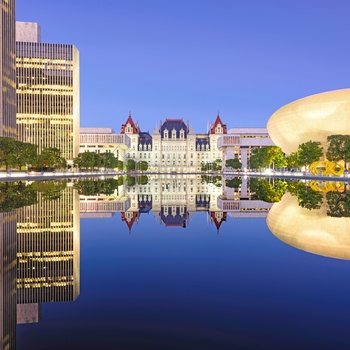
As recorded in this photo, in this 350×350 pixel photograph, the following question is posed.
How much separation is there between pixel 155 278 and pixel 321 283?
3299 mm

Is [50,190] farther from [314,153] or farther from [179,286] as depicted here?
[314,153]

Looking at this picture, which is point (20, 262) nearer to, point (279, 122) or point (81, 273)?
point (81, 273)

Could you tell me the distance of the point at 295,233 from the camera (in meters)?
14.1

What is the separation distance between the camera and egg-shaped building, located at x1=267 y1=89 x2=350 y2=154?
7638 cm

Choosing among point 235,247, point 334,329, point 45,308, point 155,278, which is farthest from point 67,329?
point 235,247

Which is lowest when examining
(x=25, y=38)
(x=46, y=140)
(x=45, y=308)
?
(x=45, y=308)

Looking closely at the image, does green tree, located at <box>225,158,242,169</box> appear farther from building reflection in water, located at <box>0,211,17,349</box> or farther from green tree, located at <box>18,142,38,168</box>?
building reflection in water, located at <box>0,211,17,349</box>

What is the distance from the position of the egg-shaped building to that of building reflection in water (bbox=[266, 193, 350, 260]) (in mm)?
61676

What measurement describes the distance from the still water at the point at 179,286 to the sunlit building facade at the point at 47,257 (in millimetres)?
36

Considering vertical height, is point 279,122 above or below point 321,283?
above

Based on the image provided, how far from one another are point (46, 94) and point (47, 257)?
116914 millimetres

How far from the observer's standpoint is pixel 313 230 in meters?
14.4

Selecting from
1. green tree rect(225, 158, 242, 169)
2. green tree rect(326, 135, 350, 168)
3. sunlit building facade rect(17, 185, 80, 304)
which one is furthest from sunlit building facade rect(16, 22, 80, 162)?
sunlit building facade rect(17, 185, 80, 304)

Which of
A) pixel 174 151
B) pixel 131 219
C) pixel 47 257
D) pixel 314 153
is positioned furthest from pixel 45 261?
pixel 174 151
